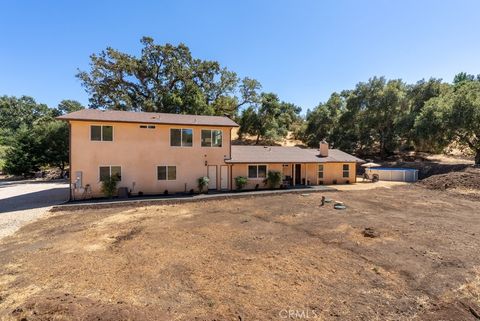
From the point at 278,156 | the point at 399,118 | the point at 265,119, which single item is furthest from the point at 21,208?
the point at 399,118

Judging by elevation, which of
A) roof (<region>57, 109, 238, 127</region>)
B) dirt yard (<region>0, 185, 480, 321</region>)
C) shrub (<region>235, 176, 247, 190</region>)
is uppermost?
roof (<region>57, 109, 238, 127</region>)

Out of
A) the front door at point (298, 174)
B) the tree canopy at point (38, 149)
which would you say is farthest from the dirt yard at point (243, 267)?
the tree canopy at point (38, 149)

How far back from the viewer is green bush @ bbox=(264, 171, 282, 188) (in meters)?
17.2

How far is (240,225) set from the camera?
907 centimetres

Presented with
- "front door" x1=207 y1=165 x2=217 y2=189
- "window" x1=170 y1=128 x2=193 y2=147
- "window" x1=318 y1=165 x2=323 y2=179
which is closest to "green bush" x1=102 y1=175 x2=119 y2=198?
"window" x1=170 y1=128 x2=193 y2=147

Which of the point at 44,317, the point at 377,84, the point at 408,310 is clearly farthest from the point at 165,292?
the point at 377,84

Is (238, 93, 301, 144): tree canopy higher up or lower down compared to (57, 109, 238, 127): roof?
higher up

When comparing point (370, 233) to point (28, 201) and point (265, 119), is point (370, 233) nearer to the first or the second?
point (28, 201)

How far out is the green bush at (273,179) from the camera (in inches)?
677

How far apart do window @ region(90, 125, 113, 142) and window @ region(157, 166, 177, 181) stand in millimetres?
3416

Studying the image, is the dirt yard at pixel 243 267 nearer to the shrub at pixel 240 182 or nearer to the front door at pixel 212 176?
the shrub at pixel 240 182

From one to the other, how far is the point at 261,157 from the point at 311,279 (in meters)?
13.3

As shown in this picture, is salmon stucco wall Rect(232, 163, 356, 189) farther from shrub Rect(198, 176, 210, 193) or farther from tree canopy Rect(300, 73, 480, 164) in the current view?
tree canopy Rect(300, 73, 480, 164)

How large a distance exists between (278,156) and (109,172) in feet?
39.8
